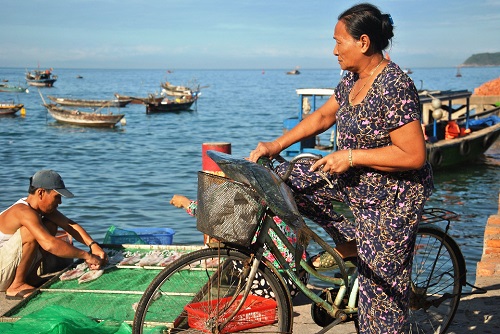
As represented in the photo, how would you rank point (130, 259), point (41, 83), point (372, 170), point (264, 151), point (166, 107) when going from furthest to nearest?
point (41, 83) → point (166, 107) → point (130, 259) → point (264, 151) → point (372, 170)

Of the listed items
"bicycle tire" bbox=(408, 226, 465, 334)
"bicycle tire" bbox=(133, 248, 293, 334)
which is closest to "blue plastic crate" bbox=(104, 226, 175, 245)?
"bicycle tire" bbox=(133, 248, 293, 334)

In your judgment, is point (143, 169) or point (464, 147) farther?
point (143, 169)

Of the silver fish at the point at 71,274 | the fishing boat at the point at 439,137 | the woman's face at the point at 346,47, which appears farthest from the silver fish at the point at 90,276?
the fishing boat at the point at 439,137

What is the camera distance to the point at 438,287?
4055mm

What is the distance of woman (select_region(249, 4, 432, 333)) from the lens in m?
2.94

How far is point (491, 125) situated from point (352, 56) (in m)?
20.7

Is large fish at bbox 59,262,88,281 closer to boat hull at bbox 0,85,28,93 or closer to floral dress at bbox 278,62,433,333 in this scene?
floral dress at bbox 278,62,433,333

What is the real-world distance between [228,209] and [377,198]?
71 centimetres

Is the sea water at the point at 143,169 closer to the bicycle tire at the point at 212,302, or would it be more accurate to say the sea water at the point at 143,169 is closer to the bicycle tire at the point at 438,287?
the bicycle tire at the point at 438,287

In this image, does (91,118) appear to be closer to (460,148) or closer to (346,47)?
(460,148)

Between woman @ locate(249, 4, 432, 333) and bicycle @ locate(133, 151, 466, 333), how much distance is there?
187 mm

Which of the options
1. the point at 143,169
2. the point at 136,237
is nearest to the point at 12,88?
the point at 143,169

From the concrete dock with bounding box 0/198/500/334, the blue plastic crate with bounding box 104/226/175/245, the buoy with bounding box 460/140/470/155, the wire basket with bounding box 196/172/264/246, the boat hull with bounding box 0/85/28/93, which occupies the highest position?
the wire basket with bounding box 196/172/264/246

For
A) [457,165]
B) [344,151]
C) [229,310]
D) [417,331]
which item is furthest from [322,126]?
[457,165]
